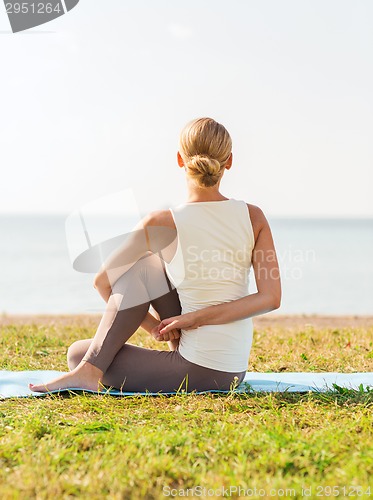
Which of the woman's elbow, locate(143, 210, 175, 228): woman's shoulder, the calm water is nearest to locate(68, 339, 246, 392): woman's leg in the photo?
the woman's elbow

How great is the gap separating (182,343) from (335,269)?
73.2ft

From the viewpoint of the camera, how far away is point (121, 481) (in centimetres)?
219

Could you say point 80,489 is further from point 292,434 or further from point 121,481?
point 292,434

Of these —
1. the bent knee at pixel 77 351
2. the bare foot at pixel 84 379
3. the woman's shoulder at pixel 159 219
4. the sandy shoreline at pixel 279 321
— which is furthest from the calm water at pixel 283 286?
the woman's shoulder at pixel 159 219

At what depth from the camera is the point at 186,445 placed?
2512 mm

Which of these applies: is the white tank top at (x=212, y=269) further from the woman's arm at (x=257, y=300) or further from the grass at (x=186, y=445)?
the grass at (x=186, y=445)

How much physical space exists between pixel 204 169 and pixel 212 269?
1.63 feet

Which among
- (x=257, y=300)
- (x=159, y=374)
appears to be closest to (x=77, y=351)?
(x=159, y=374)

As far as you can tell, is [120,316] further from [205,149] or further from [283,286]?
[283,286]

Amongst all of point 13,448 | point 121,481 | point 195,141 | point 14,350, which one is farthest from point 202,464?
point 14,350

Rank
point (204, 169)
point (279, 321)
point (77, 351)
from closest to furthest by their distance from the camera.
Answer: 1. point (204, 169)
2. point (77, 351)
3. point (279, 321)

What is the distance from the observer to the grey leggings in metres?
3.31

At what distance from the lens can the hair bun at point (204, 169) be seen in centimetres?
314

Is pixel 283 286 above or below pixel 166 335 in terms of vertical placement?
below
